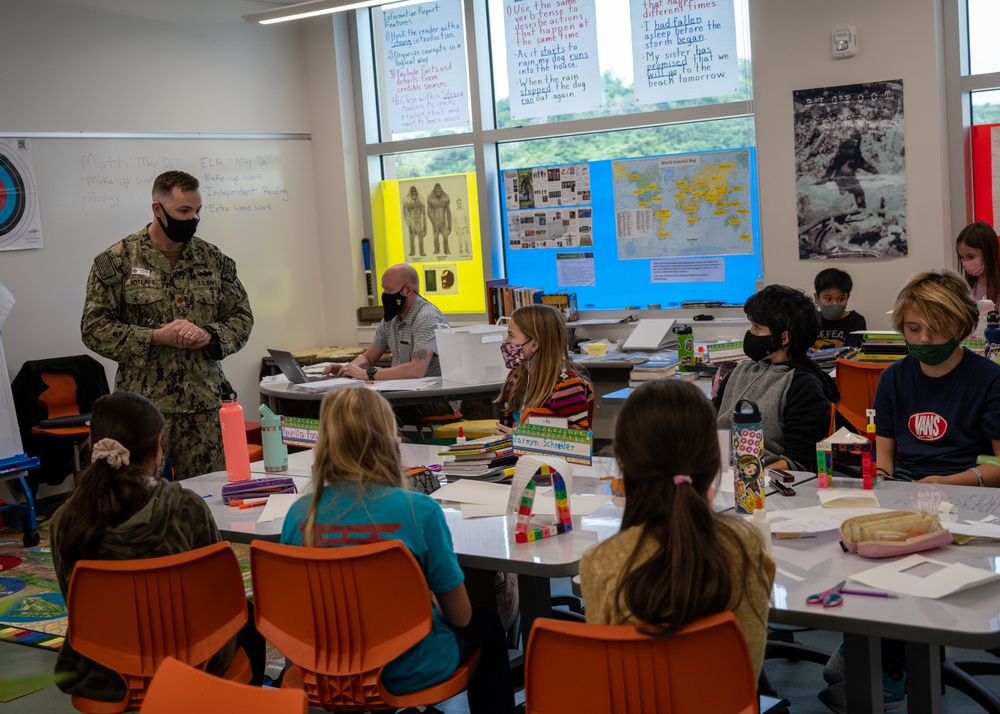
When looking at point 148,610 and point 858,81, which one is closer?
point 148,610

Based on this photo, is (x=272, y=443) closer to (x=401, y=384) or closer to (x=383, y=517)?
(x=383, y=517)

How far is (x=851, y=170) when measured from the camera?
19.1 ft

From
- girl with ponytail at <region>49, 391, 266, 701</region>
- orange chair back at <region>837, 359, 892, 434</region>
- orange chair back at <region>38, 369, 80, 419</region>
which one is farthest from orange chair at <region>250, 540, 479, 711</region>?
orange chair back at <region>38, 369, 80, 419</region>

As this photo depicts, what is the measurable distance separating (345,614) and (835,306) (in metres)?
3.86

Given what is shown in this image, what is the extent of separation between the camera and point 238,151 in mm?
7230

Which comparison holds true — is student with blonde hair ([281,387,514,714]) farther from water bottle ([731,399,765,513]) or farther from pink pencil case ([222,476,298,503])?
pink pencil case ([222,476,298,503])

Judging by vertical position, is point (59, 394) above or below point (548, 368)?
below

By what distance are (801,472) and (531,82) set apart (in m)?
4.85

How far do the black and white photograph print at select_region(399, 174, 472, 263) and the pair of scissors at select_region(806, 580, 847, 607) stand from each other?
5.76 meters

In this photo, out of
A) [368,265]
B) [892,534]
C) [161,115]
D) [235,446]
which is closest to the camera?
[892,534]

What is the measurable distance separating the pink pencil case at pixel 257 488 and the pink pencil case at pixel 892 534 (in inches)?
68.1

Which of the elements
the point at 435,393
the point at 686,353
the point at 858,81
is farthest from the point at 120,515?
the point at 858,81

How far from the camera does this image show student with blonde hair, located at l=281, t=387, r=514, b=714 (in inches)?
88.1

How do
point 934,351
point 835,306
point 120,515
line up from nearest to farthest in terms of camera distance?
point 120,515
point 934,351
point 835,306
